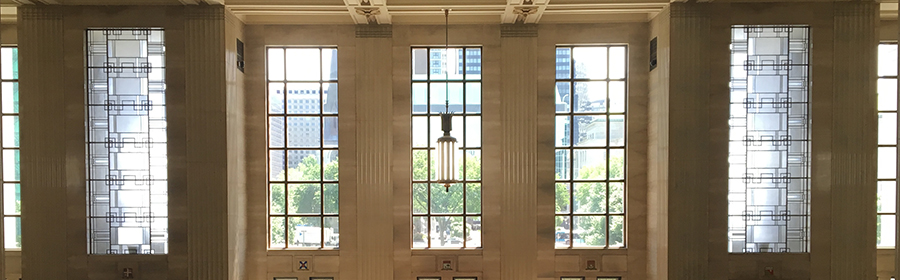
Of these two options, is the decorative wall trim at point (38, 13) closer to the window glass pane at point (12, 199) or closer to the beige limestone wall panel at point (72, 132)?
the beige limestone wall panel at point (72, 132)

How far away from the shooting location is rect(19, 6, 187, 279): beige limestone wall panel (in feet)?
28.8

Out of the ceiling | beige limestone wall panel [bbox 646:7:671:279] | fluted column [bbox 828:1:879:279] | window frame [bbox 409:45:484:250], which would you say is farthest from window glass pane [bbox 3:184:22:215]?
fluted column [bbox 828:1:879:279]

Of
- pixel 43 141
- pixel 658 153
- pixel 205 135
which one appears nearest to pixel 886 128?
pixel 658 153

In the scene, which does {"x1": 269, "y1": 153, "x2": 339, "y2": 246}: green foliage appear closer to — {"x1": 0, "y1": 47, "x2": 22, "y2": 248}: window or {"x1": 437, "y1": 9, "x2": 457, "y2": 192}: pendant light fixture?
{"x1": 437, "y1": 9, "x2": 457, "y2": 192}: pendant light fixture

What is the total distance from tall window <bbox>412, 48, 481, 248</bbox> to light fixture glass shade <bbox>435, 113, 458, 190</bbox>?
185cm

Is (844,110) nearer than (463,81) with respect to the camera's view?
Yes

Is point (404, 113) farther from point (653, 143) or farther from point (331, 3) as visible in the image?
point (653, 143)

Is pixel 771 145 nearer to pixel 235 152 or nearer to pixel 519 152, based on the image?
pixel 519 152

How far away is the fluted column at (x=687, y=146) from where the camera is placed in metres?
8.72

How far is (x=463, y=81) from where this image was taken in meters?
10.0

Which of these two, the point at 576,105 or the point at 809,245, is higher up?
the point at 576,105

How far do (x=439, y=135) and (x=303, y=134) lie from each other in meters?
2.52

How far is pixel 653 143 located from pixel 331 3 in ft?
19.7

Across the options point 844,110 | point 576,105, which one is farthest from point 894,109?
point 576,105
